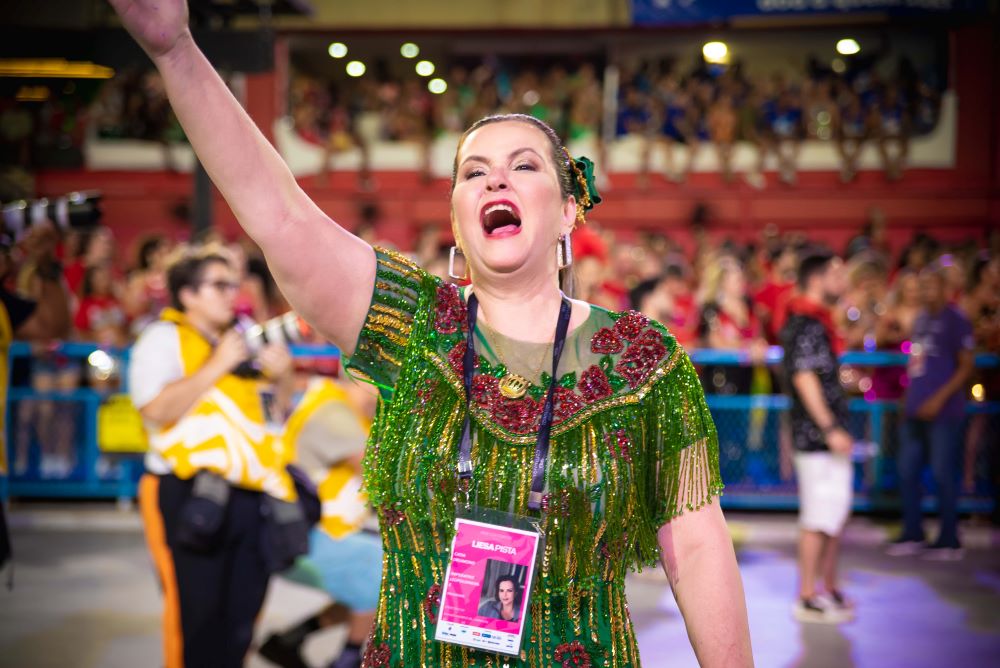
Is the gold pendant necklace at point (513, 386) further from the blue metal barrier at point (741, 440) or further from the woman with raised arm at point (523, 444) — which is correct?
the blue metal barrier at point (741, 440)

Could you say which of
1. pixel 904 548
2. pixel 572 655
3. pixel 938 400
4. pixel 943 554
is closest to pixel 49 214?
pixel 572 655

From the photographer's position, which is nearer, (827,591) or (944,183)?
(827,591)

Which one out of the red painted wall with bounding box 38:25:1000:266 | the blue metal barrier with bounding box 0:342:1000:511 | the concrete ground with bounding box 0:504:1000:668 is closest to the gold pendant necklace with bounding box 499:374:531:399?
the concrete ground with bounding box 0:504:1000:668

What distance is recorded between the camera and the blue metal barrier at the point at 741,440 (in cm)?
805

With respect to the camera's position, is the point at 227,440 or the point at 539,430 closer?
the point at 539,430

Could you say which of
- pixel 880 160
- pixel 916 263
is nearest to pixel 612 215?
pixel 880 160

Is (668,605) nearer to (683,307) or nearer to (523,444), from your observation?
(683,307)

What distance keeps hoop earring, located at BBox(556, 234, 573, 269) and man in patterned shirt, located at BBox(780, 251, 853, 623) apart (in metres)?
4.02

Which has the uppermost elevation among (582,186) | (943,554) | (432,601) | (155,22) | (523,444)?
(155,22)

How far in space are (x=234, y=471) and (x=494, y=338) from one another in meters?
2.29

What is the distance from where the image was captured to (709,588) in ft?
6.11

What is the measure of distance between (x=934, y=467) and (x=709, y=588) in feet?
20.7

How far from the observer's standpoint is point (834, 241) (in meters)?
16.8

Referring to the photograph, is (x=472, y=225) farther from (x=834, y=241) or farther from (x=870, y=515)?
(x=834, y=241)
